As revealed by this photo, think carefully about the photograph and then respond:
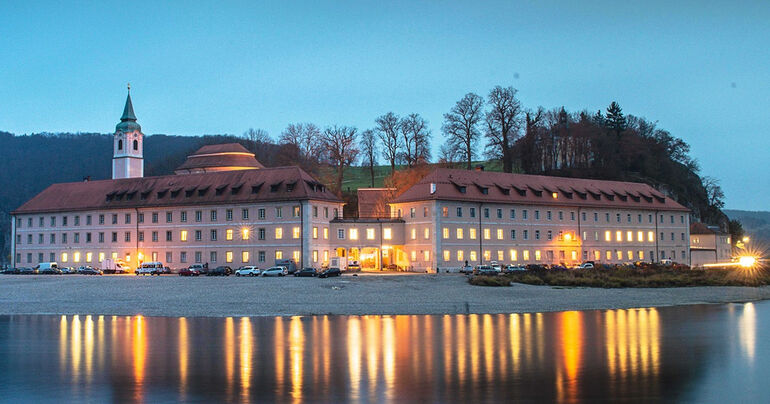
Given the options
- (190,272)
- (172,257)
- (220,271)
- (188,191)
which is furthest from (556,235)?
(172,257)

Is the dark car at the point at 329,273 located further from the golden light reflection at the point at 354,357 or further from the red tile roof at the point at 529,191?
the golden light reflection at the point at 354,357

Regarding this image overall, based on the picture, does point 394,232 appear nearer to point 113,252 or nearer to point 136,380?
point 113,252

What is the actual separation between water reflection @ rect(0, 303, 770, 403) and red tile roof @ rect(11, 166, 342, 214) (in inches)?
1301

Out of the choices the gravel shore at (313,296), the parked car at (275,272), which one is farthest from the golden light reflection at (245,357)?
the parked car at (275,272)

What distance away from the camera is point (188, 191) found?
79625mm

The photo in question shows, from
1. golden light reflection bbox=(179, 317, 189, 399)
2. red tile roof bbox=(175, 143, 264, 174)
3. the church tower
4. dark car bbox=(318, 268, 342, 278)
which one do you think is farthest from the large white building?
golden light reflection bbox=(179, 317, 189, 399)

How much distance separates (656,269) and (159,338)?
2195 inches

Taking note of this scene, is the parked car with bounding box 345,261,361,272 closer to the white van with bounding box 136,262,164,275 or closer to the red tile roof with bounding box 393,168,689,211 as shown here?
the red tile roof with bounding box 393,168,689,211

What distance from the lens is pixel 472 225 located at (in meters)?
77.1

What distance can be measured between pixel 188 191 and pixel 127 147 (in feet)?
88.6

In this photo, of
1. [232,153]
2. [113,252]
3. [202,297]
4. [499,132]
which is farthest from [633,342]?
[232,153]

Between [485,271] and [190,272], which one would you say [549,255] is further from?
[190,272]

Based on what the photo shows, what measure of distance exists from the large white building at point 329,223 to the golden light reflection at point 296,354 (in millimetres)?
33603

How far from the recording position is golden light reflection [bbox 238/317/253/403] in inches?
914
